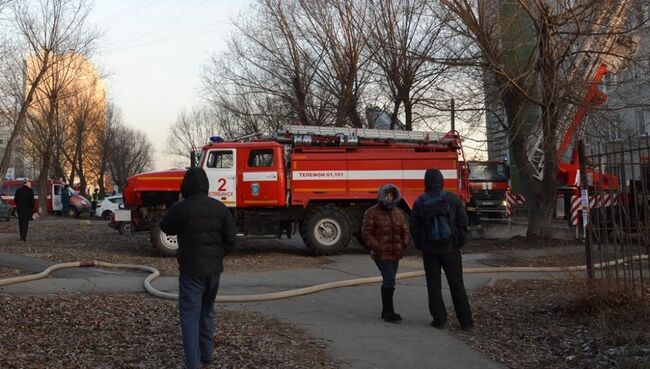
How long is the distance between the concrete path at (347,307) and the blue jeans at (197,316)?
122cm

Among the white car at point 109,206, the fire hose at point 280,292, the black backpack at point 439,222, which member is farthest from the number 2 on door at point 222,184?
the white car at point 109,206

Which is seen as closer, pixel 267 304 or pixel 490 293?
pixel 267 304

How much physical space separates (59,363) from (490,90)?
13.5 meters

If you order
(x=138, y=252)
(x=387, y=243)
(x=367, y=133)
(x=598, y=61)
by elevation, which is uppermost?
(x=598, y=61)

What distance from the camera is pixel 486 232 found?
2416cm

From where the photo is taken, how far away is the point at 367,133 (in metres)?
15.5

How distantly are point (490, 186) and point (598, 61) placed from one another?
11.0 metres

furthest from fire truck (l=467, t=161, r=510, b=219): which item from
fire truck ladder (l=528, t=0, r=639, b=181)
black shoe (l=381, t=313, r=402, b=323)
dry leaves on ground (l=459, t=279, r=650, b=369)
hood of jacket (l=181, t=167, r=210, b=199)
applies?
hood of jacket (l=181, t=167, r=210, b=199)

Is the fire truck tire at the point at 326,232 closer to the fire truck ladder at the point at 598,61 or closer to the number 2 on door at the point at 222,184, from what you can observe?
the number 2 on door at the point at 222,184

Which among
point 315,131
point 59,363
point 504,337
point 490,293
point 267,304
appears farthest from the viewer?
point 315,131

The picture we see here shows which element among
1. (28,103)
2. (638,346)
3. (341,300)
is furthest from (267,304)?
(28,103)

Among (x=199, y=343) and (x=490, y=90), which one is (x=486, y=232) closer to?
(x=490, y=90)

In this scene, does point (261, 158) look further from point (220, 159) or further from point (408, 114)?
point (408, 114)

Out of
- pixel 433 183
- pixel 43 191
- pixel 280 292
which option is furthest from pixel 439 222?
pixel 43 191
